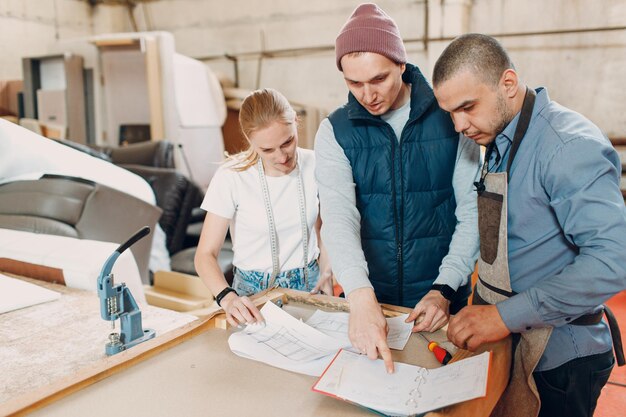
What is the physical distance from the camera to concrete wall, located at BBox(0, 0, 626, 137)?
5113 mm

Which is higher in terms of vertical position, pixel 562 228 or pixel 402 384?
pixel 562 228

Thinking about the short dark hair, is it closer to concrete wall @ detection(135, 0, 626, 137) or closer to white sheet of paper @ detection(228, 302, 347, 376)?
white sheet of paper @ detection(228, 302, 347, 376)

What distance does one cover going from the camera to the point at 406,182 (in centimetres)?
144

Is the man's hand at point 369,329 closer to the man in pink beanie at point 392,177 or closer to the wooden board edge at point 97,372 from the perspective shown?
the man in pink beanie at point 392,177

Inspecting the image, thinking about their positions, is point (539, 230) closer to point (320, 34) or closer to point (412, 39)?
point (412, 39)

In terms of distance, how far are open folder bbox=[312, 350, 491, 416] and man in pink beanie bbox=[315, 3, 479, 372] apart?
32 cm

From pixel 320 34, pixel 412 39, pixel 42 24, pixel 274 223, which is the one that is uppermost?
pixel 42 24

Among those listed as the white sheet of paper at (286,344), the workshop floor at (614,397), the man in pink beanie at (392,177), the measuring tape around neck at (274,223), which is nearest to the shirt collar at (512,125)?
the man in pink beanie at (392,177)

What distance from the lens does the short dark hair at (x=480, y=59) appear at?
3.71ft

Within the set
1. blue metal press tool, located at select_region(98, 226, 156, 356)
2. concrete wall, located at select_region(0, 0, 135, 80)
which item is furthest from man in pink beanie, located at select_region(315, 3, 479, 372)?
concrete wall, located at select_region(0, 0, 135, 80)

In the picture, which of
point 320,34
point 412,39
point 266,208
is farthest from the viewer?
point 320,34

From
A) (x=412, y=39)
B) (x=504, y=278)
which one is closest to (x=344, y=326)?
(x=504, y=278)

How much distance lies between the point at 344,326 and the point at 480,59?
69cm

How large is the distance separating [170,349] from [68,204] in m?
1.82
